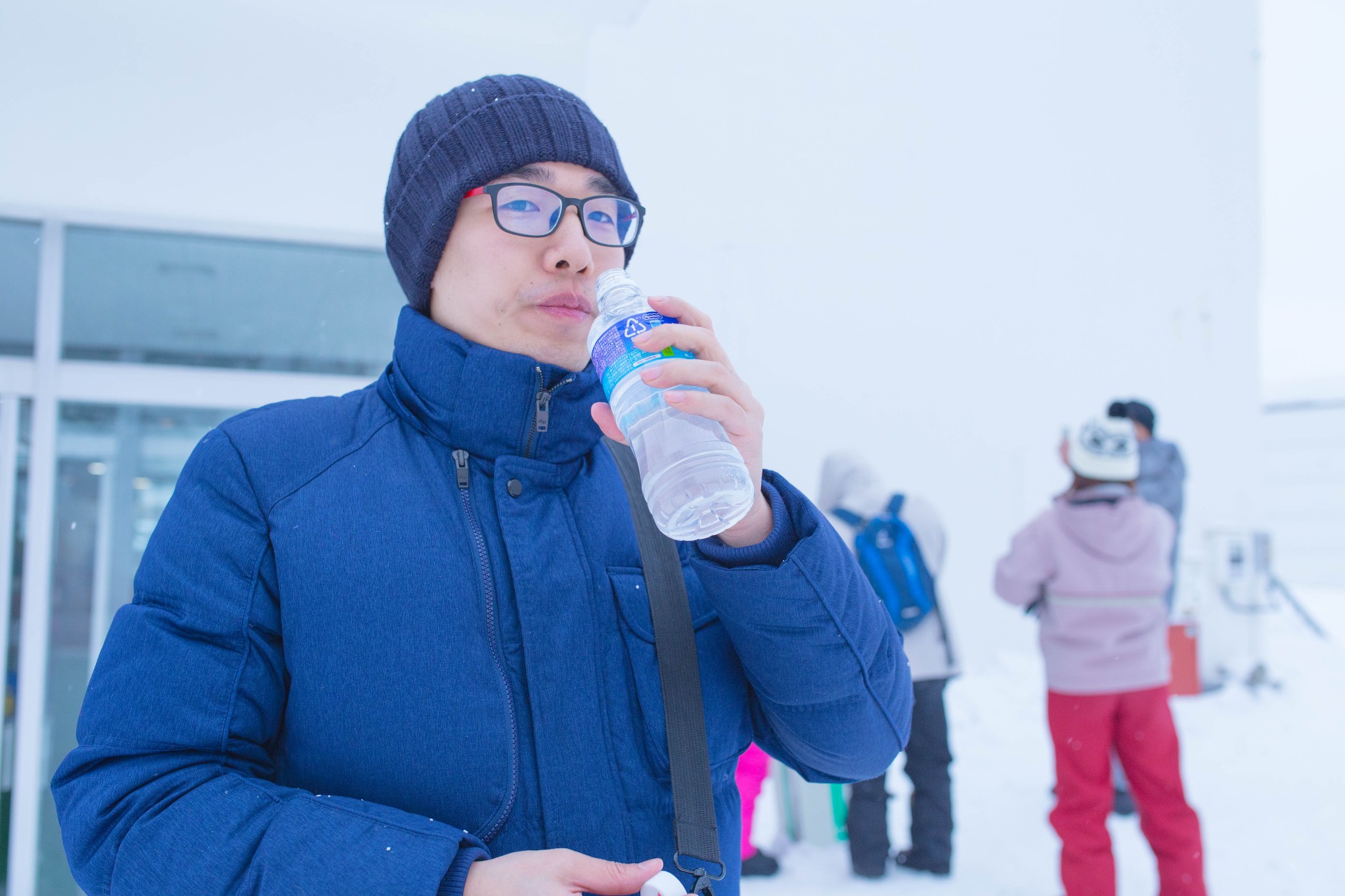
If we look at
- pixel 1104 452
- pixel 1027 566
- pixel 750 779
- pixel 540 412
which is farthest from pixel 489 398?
pixel 1104 452

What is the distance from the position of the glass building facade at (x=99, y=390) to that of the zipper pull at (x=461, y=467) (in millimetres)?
2905

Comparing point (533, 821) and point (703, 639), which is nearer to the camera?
point (533, 821)

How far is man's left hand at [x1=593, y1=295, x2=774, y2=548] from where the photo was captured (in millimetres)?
849

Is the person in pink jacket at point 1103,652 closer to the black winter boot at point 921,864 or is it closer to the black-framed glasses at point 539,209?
the black winter boot at point 921,864

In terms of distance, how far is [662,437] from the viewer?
1.03 m

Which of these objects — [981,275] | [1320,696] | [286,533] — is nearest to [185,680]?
[286,533]

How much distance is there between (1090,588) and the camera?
3.37m

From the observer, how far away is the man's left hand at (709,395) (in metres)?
0.85

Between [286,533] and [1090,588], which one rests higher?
[286,533]

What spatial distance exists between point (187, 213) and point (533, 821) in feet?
10.7

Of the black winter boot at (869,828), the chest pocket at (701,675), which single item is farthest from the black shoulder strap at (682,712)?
the black winter boot at (869,828)

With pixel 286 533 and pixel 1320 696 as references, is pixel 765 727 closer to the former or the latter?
pixel 286 533

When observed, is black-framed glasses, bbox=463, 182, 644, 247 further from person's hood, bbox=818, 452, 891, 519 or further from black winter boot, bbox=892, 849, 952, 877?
black winter boot, bbox=892, 849, 952, 877

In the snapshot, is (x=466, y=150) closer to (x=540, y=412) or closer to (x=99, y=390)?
(x=540, y=412)
